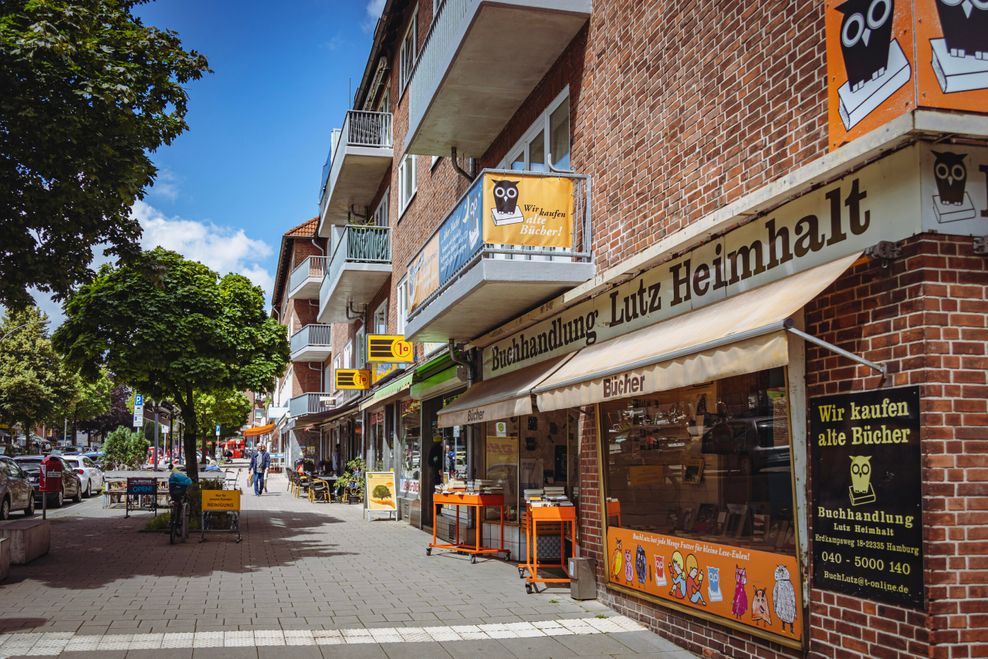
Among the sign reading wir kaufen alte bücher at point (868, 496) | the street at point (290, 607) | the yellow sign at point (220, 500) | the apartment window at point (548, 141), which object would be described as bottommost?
the street at point (290, 607)

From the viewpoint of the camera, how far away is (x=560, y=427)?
11.8m

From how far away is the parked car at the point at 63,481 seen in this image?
26.1 m

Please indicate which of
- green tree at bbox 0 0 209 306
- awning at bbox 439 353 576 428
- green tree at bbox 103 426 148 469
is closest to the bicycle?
green tree at bbox 0 0 209 306

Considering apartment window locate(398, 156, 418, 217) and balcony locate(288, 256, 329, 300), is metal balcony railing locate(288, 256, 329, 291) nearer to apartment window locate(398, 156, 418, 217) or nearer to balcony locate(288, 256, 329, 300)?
balcony locate(288, 256, 329, 300)

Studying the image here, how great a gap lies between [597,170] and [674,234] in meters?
2.53

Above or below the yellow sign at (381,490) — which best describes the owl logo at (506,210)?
above

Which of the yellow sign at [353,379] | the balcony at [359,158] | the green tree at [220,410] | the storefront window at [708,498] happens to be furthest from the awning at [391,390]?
the green tree at [220,410]

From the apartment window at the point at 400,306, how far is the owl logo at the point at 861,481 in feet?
55.7

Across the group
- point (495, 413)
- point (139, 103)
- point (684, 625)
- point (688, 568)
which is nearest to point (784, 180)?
point (688, 568)

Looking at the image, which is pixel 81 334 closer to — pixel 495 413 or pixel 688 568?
pixel 495 413

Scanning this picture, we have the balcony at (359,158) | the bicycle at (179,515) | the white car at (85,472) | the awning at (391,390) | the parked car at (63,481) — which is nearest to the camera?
the bicycle at (179,515)

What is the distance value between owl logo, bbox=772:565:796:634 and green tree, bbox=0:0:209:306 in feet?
30.9

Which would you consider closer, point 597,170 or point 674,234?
point 674,234

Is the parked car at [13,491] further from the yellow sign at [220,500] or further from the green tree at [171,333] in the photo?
the yellow sign at [220,500]
